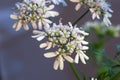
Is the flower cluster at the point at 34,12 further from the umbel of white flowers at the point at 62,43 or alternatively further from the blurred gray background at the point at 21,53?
the blurred gray background at the point at 21,53

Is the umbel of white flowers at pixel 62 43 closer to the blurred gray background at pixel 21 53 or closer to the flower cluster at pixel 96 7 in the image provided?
the flower cluster at pixel 96 7

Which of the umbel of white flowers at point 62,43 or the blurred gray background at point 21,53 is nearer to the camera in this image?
the umbel of white flowers at point 62,43

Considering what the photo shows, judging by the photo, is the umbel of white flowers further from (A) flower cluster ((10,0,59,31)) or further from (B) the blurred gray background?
(B) the blurred gray background

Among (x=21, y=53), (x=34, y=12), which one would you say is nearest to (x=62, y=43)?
(x=34, y=12)

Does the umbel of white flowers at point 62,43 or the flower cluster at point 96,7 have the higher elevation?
the flower cluster at point 96,7

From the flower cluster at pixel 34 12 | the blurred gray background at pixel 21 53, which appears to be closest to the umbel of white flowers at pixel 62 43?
the flower cluster at pixel 34 12

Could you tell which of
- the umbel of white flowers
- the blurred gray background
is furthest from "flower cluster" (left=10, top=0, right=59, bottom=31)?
the blurred gray background

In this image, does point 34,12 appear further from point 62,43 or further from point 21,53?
point 21,53

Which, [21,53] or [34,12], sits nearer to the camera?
[34,12]

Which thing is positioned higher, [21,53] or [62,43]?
[21,53]

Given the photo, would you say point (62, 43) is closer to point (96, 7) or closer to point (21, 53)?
point (96, 7)
